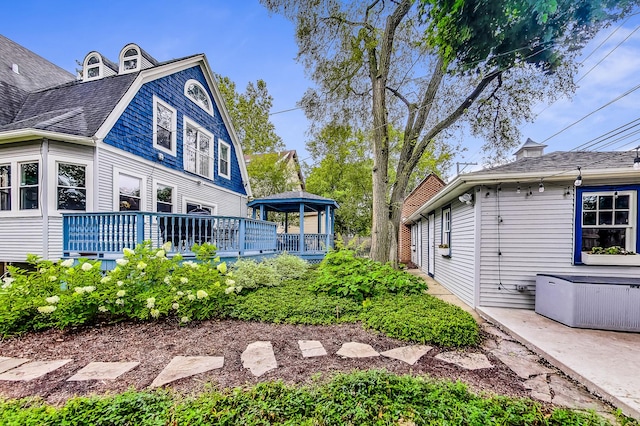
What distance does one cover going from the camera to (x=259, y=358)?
9.40 ft

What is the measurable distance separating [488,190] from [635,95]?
2302 mm

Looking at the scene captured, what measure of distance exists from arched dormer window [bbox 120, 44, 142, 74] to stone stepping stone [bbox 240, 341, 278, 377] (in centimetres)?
925

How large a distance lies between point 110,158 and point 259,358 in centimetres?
674

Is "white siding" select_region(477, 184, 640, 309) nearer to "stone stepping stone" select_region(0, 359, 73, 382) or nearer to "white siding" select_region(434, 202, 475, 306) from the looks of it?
"white siding" select_region(434, 202, 475, 306)

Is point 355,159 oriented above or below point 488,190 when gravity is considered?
above

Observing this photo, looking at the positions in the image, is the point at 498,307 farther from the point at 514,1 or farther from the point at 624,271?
the point at 514,1

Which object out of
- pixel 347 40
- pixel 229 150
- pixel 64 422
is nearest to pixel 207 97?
pixel 229 150

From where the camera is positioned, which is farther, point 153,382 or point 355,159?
point 355,159

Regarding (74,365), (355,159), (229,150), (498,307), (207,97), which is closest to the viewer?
(74,365)

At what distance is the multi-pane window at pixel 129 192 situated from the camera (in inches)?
294

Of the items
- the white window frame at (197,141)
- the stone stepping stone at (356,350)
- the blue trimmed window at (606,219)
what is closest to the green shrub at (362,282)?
the stone stepping stone at (356,350)

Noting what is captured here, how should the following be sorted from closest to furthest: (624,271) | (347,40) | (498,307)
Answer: (624,271) < (498,307) < (347,40)

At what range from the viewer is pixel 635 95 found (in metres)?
4.29

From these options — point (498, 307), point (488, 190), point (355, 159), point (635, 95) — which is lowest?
point (498, 307)
